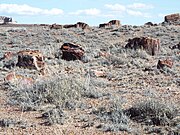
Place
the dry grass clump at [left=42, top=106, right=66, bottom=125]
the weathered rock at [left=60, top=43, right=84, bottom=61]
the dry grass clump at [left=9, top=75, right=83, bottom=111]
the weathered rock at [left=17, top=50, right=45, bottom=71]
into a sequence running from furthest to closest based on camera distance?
the weathered rock at [left=60, top=43, right=84, bottom=61], the weathered rock at [left=17, top=50, right=45, bottom=71], the dry grass clump at [left=9, top=75, right=83, bottom=111], the dry grass clump at [left=42, top=106, right=66, bottom=125]

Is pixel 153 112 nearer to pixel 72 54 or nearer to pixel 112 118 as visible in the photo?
pixel 112 118

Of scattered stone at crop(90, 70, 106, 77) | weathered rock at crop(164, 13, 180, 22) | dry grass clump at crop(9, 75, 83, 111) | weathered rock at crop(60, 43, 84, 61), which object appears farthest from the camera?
weathered rock at crop(164, 13, 180, 22)

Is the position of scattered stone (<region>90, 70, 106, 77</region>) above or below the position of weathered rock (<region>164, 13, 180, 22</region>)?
below

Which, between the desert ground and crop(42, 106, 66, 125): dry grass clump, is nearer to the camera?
the desert ground

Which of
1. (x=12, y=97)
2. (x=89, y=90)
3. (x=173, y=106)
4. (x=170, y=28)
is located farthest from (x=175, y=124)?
(x=170, y=28)

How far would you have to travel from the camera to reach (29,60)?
13211 mm

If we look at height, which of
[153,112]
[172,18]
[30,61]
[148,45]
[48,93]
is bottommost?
[153,112]

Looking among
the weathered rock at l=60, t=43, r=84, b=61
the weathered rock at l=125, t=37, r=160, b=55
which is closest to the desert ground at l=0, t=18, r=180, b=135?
the weathered rock at l=60, t=43, r=84, b=61

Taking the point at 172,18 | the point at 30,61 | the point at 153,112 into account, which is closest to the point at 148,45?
the point at 30,61

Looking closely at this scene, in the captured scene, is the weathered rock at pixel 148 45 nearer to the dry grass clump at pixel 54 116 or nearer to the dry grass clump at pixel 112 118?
the dry grass clump at pixel 112 118

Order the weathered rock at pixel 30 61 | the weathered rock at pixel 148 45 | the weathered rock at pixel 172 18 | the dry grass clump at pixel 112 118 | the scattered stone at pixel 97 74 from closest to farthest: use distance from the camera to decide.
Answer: the dry grass clump at pixel 112 118, the scattered stone at pixel 97 74, the weathered rock at pixel 30 61, the weathered rock at pixel 148 45, the weathered rock at pixel 172 18

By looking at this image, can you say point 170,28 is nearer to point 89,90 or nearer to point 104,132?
point 89,90

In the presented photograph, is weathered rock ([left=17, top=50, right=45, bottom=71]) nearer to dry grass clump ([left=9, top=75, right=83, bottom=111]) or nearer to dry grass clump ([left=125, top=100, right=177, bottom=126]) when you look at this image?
dry grass clump ([left=9, top=75, right=83, bottom=111])

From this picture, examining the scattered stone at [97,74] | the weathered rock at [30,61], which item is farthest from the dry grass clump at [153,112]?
the weathered rock at [30,61]
